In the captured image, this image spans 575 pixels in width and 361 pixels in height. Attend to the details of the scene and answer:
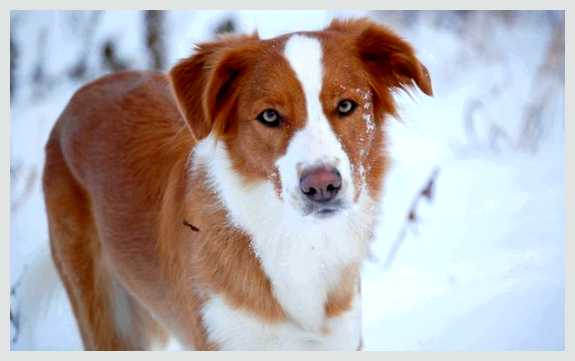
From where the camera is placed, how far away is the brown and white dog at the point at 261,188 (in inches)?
106

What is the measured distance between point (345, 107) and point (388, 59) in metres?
0.44

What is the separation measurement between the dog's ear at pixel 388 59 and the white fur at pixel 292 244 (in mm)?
314

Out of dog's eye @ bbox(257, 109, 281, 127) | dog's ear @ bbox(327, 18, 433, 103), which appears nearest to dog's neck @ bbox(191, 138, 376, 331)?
dog's eye @ bbox(257, 109, 281, 127)

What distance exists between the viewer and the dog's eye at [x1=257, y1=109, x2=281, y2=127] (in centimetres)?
276

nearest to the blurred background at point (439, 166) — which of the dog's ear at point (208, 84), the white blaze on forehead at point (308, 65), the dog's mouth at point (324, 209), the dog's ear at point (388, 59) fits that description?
the dog's ear at point (388, 59)

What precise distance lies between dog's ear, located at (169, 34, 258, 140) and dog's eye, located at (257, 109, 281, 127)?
0.73 ft

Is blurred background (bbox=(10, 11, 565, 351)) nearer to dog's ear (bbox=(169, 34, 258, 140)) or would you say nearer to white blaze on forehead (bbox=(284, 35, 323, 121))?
dog's ear (bbox=(169, 34, 258, 140))

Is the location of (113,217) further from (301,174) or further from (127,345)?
(301,174)

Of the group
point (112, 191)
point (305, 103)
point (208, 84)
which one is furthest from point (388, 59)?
point (112, 191)

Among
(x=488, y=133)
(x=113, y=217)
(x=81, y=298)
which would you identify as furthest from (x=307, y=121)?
(x=488, y=133)

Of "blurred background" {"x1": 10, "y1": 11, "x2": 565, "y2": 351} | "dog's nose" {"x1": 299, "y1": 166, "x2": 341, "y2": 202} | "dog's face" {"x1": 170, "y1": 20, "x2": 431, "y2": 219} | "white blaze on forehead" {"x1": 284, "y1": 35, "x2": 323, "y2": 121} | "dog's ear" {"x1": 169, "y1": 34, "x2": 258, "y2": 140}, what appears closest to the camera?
"dog's nose" {"x1": 299, "y1": 166, "x2": 341, "y2": 202}

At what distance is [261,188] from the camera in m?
2.88

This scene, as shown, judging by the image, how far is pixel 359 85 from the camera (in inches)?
114

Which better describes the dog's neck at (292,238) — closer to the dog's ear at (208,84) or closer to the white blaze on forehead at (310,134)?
the dog's ear at (208,84)
